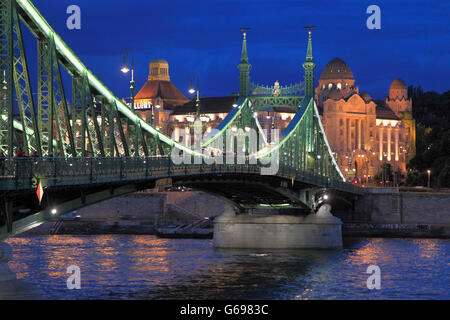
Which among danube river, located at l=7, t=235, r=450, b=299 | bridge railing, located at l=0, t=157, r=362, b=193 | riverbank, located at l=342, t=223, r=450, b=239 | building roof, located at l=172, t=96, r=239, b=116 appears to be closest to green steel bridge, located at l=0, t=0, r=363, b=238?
bridge railing, located at l=0, t=157, r=362, b=193

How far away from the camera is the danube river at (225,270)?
48.0m

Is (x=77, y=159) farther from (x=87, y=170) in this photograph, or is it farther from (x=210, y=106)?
(x=210, y=106)

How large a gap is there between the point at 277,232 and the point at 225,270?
15739mm

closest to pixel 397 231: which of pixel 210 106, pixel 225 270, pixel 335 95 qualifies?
pixel 225 270

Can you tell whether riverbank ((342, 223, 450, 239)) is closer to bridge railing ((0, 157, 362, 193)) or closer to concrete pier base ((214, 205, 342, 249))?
concrete pier base ((214, 205, 342, 249))

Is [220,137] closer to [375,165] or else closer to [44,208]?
[44,208]

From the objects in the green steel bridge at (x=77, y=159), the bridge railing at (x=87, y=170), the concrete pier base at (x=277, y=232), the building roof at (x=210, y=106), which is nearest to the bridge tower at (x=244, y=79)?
the green steel bridge at (x=77, y=159)

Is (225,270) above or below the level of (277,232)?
below

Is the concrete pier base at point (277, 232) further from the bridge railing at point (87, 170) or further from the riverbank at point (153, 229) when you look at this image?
the bridge railing at point (87, 170)

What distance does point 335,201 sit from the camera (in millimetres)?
97062

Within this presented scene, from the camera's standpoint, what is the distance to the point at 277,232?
72812 millimetres

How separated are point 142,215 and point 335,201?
23372mm

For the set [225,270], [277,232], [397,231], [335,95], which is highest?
[335,95]
